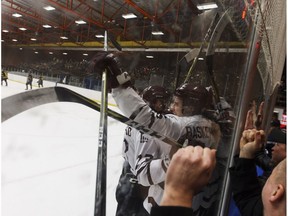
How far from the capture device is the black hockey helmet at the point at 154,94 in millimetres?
406

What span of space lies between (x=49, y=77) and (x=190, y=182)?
210 mm

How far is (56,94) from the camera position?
1.03ft

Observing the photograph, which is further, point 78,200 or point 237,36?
point 237,36

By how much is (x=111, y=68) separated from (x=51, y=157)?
0.44 ft

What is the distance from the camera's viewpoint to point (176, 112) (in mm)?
462

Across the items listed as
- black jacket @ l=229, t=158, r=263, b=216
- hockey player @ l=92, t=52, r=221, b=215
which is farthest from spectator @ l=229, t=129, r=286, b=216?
hockey player @ l=92, t=52, r=221, b=215

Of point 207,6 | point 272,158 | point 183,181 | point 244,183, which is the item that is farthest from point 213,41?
point 272,158

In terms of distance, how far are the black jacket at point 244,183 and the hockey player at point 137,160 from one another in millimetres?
479

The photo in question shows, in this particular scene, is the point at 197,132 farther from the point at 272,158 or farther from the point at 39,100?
the point at 272,158

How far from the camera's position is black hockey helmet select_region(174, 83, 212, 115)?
47 cm

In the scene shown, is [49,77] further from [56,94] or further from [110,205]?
[110,205]

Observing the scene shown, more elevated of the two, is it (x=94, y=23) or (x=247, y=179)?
(x=94, y=23)

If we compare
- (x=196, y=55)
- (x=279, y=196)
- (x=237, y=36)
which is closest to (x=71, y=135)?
(x=196, y=55)

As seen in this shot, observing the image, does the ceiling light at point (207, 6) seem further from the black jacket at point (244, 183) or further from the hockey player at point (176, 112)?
the black jacket at point (244, 183)
